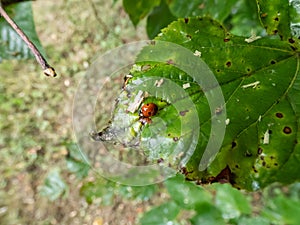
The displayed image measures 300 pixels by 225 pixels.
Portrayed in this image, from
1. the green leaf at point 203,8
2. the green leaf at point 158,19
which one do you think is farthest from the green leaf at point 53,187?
the green leaf at point 203,8

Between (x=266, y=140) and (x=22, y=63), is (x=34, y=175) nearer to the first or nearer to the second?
(x=22, y=63)

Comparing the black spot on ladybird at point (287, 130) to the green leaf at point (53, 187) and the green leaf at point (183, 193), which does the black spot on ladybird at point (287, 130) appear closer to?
the green leaf at point (183, 193)

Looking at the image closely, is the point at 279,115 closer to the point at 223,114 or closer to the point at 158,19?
the point at 223,114

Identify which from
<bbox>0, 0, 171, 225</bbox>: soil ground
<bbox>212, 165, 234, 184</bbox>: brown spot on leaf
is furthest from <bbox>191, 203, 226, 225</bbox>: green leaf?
<bbox>0, 0, 171, 225</bbox>: soil ground

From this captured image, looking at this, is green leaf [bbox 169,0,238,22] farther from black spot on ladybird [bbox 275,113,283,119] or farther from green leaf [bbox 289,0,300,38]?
black spot on ladybird [bbox 275,113,283,119]

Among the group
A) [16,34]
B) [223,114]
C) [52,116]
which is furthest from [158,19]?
[52,116]

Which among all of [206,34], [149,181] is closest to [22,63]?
[149,181]
